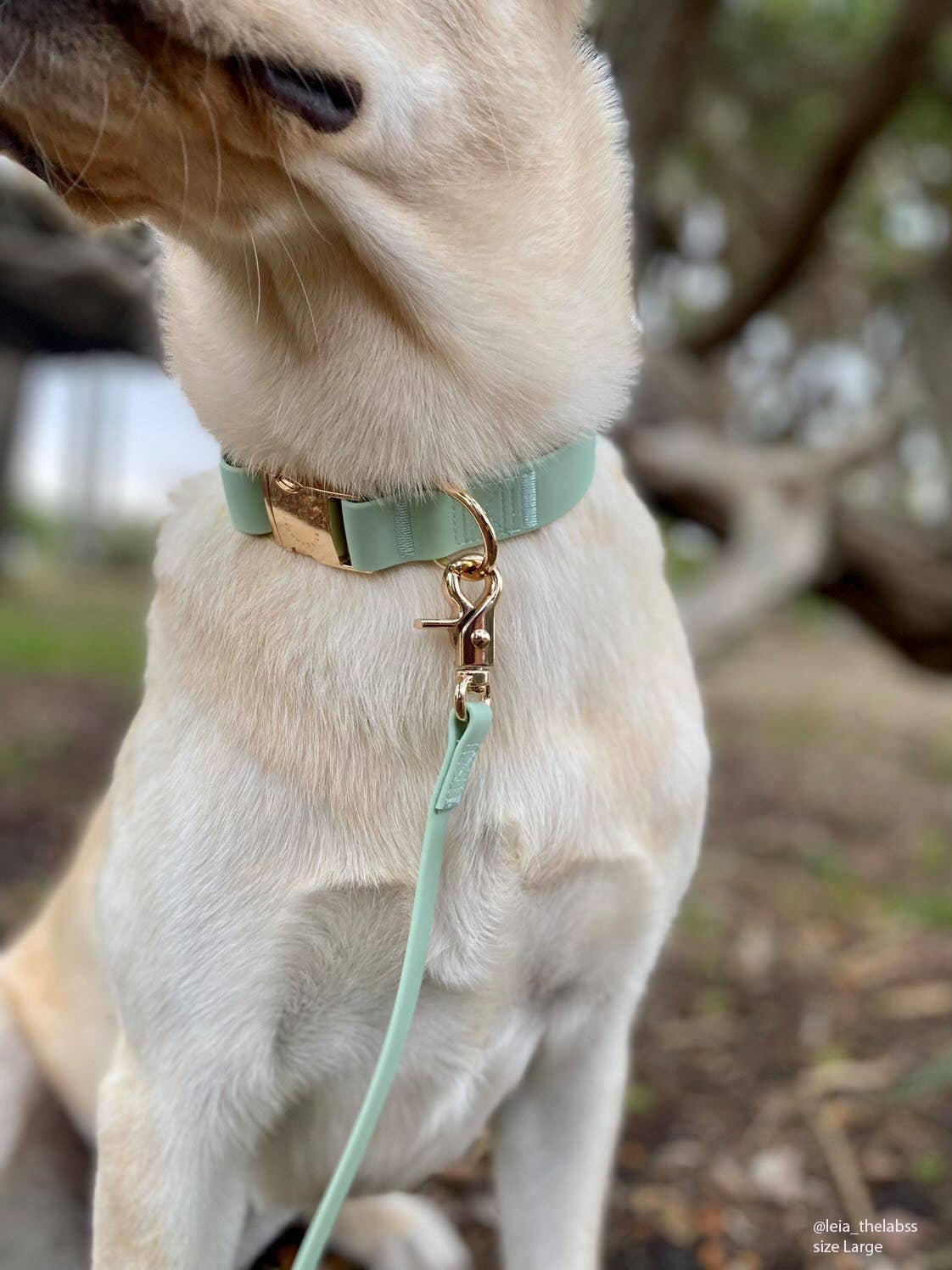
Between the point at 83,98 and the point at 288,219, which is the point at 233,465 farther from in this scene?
the point at 83,98

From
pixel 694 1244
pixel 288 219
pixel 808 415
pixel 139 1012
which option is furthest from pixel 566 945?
pixel 808 415

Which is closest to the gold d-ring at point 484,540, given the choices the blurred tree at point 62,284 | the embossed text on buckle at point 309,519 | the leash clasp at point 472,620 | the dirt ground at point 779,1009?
the leash clasp at point 472,620

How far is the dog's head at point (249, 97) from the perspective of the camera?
3.05ft

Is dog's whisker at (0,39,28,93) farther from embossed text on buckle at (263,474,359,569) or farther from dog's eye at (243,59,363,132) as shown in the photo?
embossed text on buckle at (263,474,359,569)

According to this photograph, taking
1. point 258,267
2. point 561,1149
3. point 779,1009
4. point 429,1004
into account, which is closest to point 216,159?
point 258,267

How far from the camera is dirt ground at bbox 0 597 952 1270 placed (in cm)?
215

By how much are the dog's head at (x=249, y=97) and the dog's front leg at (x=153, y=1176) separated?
35.2 inches

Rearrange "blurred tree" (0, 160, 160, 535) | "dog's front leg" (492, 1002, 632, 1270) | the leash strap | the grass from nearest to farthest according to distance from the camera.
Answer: the leash strap → "dog's front leg" (492, 1002, 632, 1270) → "blurred tree" (0, 160, 160, 535) → the grass

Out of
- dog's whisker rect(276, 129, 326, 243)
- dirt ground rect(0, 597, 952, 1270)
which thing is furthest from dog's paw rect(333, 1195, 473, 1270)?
dog's whisker rect(276, 129, 326, 243)

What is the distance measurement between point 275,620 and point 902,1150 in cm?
182

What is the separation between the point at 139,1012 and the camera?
1250 millimetres

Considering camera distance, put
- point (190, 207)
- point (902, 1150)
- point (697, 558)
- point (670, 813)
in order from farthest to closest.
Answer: point (697, 558), point (902, 1150), point (670, 813), point (190, 207)

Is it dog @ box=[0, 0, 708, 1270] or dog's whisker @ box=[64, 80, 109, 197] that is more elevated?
dog's whisker @ box=[64, 80, 109, 197]

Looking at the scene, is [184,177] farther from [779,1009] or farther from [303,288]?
[779,1009]
